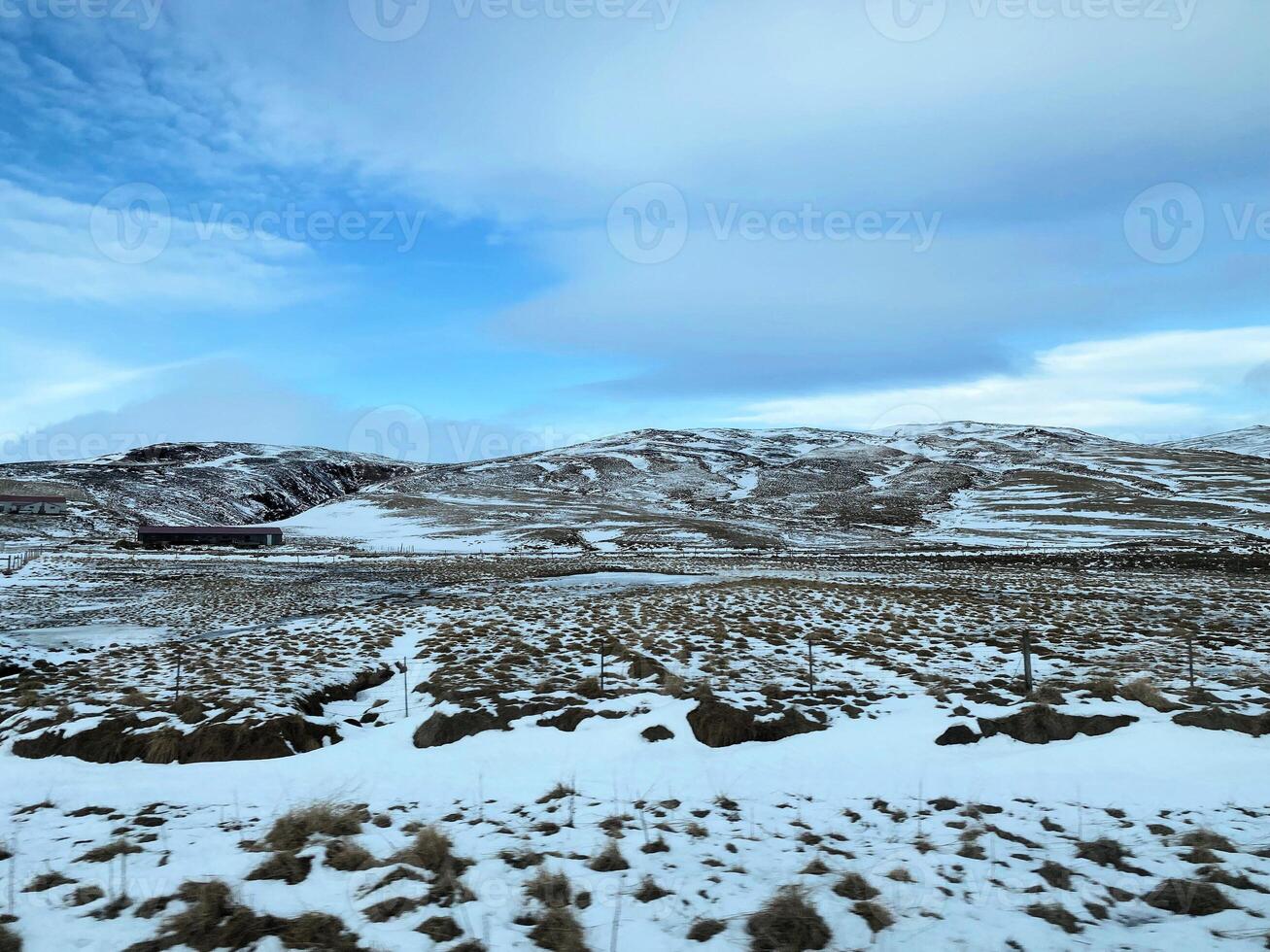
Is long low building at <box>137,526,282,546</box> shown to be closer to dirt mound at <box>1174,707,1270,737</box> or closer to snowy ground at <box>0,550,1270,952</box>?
snowy ground at <box>0,550,1270,952</box>

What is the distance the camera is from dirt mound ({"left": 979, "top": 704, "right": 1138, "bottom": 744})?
9172 millimetres

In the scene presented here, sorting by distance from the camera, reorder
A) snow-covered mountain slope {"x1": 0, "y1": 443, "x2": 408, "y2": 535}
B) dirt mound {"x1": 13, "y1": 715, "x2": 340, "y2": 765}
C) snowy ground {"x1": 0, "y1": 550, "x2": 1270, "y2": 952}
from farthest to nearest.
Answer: snow-covered mountain slope {"x1": 0, "y1": 443, "x2": 408, "y2": 535}, dirt mound {"x1": 13, "y1": 715, "x2": 340, "y2": 765}, snowy ground {"x1": 0, "y1": 550, "x2": 1270, "y2": 952}

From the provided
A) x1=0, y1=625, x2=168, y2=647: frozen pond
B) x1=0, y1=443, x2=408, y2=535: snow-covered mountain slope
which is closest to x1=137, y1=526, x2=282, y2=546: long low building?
x1=0, y1=443, x2=408, y2=535: snow-covered mountain slope

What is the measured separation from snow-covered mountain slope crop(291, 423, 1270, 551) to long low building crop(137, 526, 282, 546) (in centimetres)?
1072

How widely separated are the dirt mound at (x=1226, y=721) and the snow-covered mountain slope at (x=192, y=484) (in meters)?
95.5

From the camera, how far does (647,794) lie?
7.95 m

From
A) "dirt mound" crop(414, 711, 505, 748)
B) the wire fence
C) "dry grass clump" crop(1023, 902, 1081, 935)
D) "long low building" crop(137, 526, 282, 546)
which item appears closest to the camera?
"dry grass clump" crop(1023, 902, 1081, 935)

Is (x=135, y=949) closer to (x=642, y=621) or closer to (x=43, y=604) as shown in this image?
(x=642, y=621)

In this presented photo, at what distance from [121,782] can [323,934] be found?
208 inches

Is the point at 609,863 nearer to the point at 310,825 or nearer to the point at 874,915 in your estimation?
the point at 874,915

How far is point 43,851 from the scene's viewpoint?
6406 mm

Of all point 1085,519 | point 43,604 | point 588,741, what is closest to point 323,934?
point 588,741

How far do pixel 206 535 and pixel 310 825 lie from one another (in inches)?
3453

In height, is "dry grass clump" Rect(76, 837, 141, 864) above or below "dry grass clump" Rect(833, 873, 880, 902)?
above
